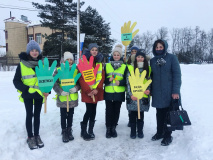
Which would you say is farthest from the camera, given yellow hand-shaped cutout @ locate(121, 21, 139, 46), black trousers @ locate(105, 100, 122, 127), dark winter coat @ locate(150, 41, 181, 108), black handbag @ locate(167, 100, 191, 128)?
yellow hand-shaped cutout @ locate(121, 21, 139, 46)

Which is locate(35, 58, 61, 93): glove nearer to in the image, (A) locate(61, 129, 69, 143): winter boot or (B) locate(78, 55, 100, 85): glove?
(B) locate(78, 55, 100, 85): glove

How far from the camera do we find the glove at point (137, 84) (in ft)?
10.8

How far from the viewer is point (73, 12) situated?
2117 centimetres

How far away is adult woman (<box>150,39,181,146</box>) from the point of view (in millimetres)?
3148

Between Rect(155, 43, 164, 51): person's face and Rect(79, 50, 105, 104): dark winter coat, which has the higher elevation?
Rect(155, 43, 164, 51): person's face

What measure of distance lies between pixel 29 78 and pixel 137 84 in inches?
76.8

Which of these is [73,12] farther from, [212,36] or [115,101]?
[212,36]

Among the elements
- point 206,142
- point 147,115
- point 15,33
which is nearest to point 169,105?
point 206,142

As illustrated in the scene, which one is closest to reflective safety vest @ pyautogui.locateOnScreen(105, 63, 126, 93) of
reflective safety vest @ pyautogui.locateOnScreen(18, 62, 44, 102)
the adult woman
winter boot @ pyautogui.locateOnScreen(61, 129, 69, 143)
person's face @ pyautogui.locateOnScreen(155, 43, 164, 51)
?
the adult woman

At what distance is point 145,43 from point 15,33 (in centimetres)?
4267

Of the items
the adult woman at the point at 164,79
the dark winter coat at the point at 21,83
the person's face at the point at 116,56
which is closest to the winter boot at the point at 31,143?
the dark winter coat at the point at 21,83

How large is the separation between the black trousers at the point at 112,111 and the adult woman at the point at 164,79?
30.5 inches

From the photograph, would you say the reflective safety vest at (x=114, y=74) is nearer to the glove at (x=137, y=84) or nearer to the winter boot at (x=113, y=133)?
the glove at (x=137, y=84)

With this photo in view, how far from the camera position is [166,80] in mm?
3209
